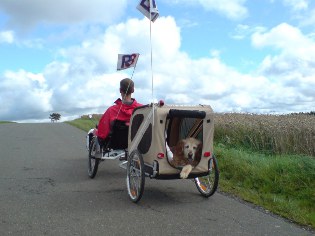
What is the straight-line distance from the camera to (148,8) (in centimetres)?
751

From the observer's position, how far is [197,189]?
770cm

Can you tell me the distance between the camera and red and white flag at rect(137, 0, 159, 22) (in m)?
7.46

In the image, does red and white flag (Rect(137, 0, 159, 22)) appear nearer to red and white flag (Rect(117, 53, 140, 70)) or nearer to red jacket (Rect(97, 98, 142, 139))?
red and white flag (Rect(117, 53, 140, 70))

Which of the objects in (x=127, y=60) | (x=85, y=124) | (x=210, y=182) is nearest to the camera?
(x=210, y=182)

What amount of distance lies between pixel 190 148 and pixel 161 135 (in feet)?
2.05

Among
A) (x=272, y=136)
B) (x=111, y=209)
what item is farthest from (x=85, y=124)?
(x=111, y=209)

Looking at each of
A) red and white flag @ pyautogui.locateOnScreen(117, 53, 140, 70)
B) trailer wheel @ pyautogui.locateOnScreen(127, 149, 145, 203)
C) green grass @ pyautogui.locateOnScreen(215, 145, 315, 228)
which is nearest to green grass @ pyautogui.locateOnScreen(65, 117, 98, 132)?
red and white flag @ pyautogui.locateOnScreen(117, 53, 140, 70)

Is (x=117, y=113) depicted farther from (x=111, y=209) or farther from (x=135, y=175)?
(x=111, y=209)

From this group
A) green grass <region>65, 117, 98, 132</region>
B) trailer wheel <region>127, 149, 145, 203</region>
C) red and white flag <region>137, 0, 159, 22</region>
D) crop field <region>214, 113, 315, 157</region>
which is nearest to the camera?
trailer wheel <region>127, 149, 145, 203</region>

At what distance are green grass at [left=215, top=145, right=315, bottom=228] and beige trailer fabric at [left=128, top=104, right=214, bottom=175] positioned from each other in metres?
1.22

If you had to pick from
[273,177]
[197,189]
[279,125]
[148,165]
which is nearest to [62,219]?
[148,165]

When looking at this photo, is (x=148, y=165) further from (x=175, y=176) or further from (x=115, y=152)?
(x=115, y=152)

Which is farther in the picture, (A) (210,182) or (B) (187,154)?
(A) (210,182)

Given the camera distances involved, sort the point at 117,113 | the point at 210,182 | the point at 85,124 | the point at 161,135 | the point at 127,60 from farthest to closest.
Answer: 1. the point at 85,124
2. the point at 127,60
3. the point at 117,113
4. the point at 210,182
5. the point at 161,135
